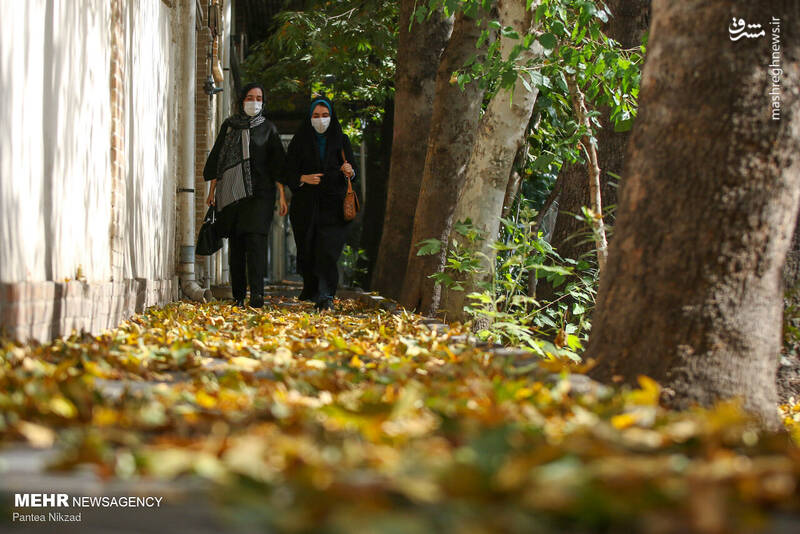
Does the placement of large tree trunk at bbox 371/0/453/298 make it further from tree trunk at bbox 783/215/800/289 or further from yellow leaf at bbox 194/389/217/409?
yellow leaf at bbox 194/389/217/409

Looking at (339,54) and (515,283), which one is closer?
(515,283)

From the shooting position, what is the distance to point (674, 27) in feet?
12.2

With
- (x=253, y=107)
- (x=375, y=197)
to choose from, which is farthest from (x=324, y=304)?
(x=375, y=197)

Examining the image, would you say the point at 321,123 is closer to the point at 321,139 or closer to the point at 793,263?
the point at 321,139

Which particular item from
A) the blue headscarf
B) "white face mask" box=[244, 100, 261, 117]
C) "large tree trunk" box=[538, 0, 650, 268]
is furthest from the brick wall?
"large tree trunk" box=[538, 0, 650, 268]

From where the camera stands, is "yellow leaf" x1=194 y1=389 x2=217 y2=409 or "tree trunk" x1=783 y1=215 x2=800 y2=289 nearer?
"yellow leaf" x1=194 y1=389 x2=217 y2=409

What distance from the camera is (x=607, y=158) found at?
9.12 meters

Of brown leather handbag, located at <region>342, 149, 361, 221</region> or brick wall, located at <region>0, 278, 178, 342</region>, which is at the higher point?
brown leather handbag, located at <region>342, 149, 361, 221</region>

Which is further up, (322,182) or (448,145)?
(448,145)

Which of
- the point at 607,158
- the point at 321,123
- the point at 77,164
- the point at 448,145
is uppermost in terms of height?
the point at 321,123

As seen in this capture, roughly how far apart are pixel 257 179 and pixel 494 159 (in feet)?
9.64

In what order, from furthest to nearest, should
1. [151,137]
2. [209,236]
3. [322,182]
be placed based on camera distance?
[322,182] < [209,236] < [151,137]

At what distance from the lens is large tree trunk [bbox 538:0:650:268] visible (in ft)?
29.7

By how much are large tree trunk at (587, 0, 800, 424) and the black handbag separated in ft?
20.9
